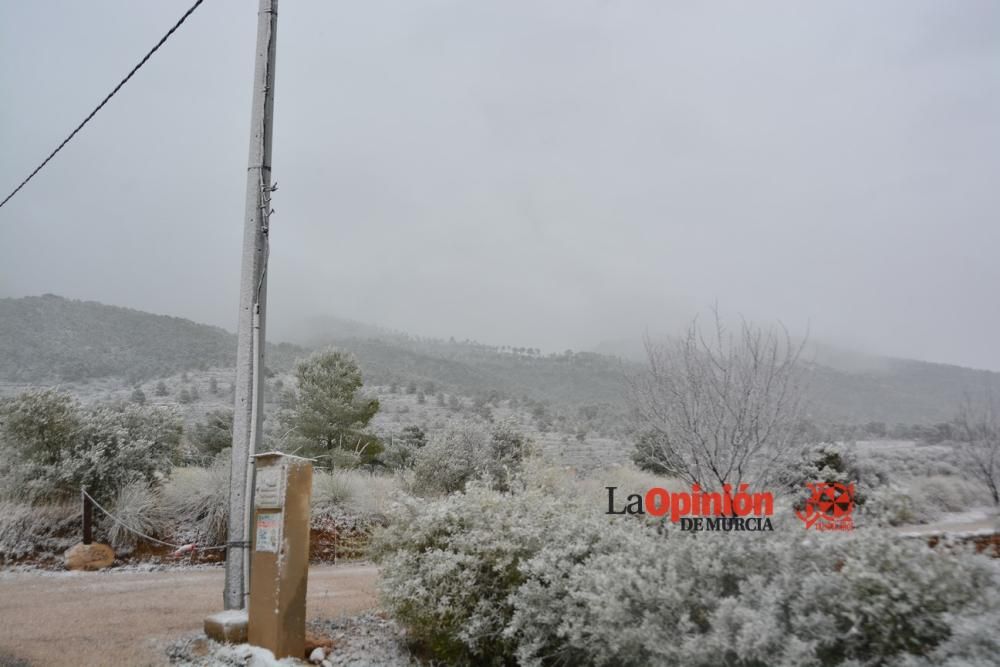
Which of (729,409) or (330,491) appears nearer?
(729,409)

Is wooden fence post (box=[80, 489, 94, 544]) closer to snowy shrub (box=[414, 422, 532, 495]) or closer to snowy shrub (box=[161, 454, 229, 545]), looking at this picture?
snowy shrub (box=[161, 454, 229, 545])

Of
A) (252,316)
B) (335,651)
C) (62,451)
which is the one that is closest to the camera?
(335,651)

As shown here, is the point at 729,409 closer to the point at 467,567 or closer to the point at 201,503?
the point at 467,567

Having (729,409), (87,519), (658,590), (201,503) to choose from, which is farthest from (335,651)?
(201,503)

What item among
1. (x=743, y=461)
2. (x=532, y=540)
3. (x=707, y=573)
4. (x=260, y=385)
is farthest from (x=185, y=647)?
(x=743, y=461)

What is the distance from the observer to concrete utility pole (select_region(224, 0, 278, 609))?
6594 mm

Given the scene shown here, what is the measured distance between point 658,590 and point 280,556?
341 cm

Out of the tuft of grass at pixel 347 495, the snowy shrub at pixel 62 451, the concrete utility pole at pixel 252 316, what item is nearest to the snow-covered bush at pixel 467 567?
the concrete utility pole at pixel 252 316

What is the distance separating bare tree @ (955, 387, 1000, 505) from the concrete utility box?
18.2m

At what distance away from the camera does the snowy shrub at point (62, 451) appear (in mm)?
12406

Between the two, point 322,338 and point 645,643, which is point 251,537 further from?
point 322,338

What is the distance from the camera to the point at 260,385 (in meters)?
6.99

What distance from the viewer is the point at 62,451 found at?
1270 centimetres

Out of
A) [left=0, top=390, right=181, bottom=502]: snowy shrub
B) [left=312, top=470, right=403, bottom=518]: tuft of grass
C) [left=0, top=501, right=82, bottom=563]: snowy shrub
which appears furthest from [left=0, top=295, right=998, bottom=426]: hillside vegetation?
[left=0, top=501, right=82, bottom=563]: snowy shrub
